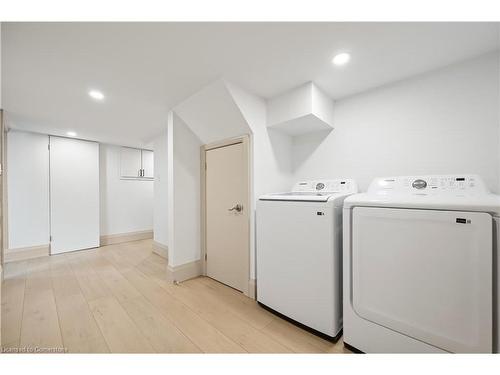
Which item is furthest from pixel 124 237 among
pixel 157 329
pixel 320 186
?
pixel 320 186

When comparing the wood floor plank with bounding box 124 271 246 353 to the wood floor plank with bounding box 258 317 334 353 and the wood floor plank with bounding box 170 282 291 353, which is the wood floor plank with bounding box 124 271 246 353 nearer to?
the wood floor plank with bounding box 170 282 291 353

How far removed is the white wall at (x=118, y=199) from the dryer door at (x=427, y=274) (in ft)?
14.0

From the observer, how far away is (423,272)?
97 centimetres

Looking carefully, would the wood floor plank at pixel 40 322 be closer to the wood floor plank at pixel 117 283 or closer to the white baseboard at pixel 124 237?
the wood floor plank at pixel 117 283

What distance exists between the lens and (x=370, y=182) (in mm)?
1700

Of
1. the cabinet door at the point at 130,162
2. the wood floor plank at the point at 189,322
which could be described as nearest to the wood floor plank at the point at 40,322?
the wood floor plank at the point at 189,322

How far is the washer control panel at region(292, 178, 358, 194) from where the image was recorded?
1.73m

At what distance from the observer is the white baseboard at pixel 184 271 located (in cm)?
213

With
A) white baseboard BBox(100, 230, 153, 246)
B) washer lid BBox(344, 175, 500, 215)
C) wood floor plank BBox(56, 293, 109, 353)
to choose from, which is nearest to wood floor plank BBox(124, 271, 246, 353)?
wood floor plank BBox(56, 293, 109, 353)

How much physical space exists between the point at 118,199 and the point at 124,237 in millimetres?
804

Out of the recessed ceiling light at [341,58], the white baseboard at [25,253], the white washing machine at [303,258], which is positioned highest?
the recessed ceiling light at [341,58]

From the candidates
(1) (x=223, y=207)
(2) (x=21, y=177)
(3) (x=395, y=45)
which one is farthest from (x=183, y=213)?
(2) (x=21, y=177)

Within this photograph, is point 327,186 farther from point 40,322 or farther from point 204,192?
point 40,322
